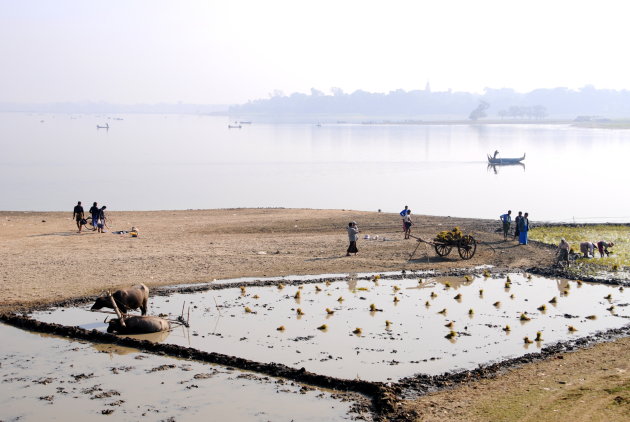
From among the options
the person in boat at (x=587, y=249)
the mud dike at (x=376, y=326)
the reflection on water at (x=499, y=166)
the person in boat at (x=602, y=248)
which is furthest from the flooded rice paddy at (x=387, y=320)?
the reflection on water at (x=499, y=166)

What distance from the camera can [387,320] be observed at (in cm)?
1931

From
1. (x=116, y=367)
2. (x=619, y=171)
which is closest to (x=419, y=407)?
(x=116, y=367)

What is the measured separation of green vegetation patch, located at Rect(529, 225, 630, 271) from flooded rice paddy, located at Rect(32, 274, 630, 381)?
3.99 meters

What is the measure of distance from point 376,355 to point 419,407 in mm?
3412

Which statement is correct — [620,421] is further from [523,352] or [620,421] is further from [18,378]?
[18,378]

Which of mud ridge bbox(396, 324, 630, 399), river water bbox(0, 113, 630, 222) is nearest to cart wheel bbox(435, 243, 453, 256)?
mud ridge bbox(396, 324, 630, 399)

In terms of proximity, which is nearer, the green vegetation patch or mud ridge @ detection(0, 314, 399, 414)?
mud ridge @ detection(0, 314, 399, 414)

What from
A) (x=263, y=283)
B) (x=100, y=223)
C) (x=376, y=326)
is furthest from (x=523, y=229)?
(x=100, y=223)

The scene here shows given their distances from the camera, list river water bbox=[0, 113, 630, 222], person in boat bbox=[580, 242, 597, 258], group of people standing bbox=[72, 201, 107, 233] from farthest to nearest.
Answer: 1. river water bbox=[0, 113, 630, 222]
2. group of people standing bbox=[72, 201, 107, 233]
3. person in boat bbox=[580, 242, 597, 258]

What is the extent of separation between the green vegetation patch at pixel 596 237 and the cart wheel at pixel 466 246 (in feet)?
12.8

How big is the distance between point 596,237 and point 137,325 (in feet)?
75.9

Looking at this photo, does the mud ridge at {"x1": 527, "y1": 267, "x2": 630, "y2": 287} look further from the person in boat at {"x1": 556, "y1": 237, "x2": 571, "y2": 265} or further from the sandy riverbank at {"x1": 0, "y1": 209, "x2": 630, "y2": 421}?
the sandy riverbank at {"x1": 0, "y1": 209, "x2": 630, "y2": 421}

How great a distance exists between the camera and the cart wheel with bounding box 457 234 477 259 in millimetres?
27545

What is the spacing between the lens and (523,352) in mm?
16891
